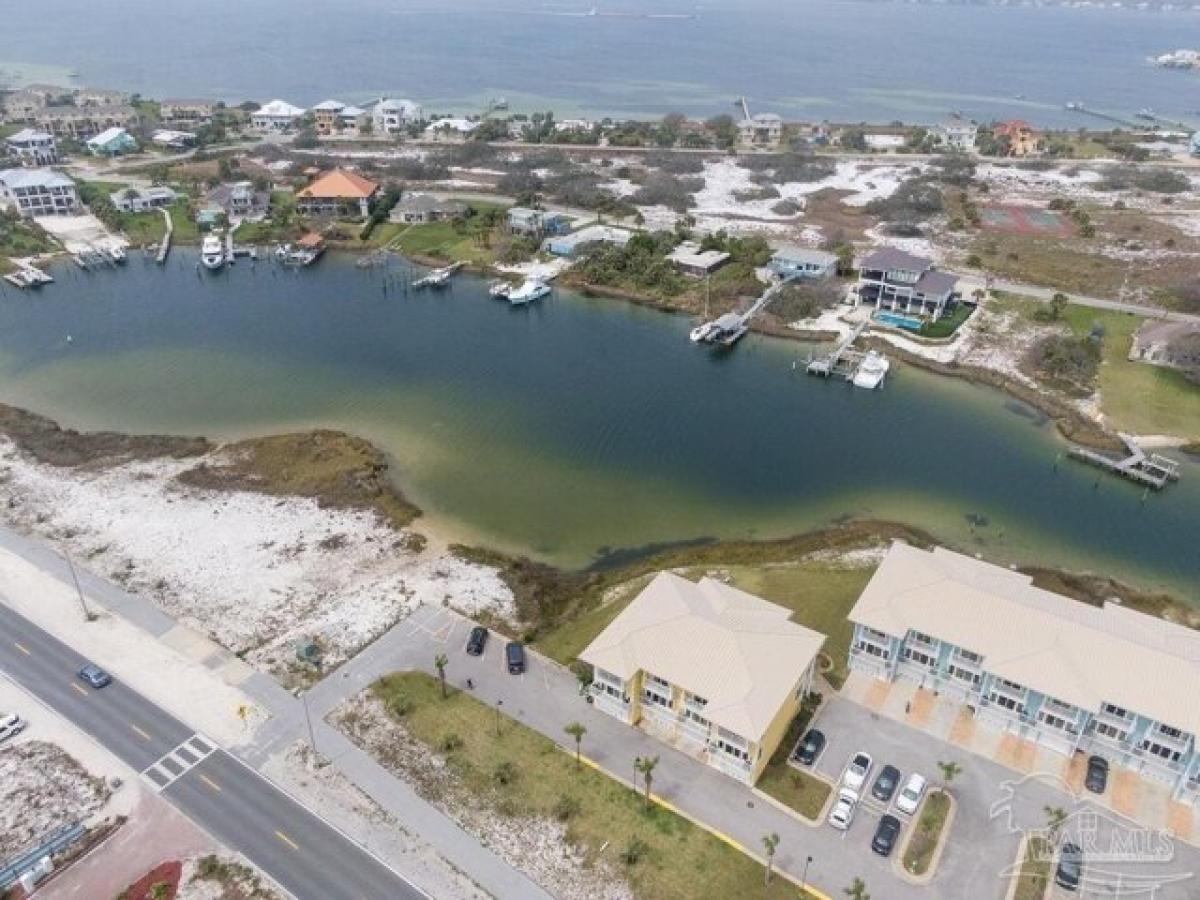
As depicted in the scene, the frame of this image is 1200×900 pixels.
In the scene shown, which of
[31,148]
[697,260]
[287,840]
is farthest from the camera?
[31,148]

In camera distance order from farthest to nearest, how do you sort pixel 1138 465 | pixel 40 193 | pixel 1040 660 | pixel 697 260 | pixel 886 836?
pixel 40 193, pixel 697 260, pixel 1138 465, pixel 1040 660, pixel 886 836

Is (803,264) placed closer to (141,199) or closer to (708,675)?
(708,675)

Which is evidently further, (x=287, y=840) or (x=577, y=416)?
(x=577, y=416)

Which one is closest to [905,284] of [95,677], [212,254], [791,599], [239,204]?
[791,599]

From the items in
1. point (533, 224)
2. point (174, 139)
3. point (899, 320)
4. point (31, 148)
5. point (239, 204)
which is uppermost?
point (31, 148)

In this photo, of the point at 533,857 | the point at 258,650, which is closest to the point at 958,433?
the point at 533,857

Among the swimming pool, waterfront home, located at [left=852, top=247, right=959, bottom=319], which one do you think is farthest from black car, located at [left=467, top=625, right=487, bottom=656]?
waterfront home, located at [left=852, top=247, right=959, bottom=319]

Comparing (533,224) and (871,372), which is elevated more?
(533,224)
